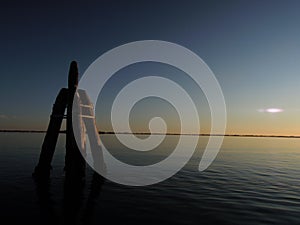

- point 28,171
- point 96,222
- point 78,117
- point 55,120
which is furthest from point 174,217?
point 28,171

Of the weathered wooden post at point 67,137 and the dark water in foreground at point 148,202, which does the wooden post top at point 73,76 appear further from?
the dark water in foreground at point 148,202

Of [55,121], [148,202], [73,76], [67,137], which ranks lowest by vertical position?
[148,202]

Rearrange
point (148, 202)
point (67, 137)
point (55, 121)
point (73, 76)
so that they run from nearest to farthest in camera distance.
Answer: point (148, 202) < point (67, 137) < point (73, 76) < point (55, 121)

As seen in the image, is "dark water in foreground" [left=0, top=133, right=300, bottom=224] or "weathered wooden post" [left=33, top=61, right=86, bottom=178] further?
"weathered wooden post" [left=33, top=61, right=86, bottom=178]

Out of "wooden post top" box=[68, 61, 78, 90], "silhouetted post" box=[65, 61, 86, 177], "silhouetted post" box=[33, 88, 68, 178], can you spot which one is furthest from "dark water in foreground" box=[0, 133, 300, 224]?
"wooden post top" box=[68, 61, 78, 90]

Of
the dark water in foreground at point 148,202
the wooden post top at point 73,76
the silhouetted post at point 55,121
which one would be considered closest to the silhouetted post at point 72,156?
the dark water in foreground at point 148,202

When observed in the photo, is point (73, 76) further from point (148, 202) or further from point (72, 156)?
point (148, 202)

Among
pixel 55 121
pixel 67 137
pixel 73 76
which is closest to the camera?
pixel 67 137

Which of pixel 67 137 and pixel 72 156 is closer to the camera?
pixel 72 156

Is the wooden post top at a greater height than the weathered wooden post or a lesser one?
greater

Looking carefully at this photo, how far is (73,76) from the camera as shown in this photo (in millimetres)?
15336

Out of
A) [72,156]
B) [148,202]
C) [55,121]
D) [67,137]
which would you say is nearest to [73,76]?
[55,121]

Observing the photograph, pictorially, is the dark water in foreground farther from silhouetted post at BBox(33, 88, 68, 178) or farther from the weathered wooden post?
silhouetted post at BBox(33, 88, 68, 178)

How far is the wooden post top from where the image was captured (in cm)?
1529
